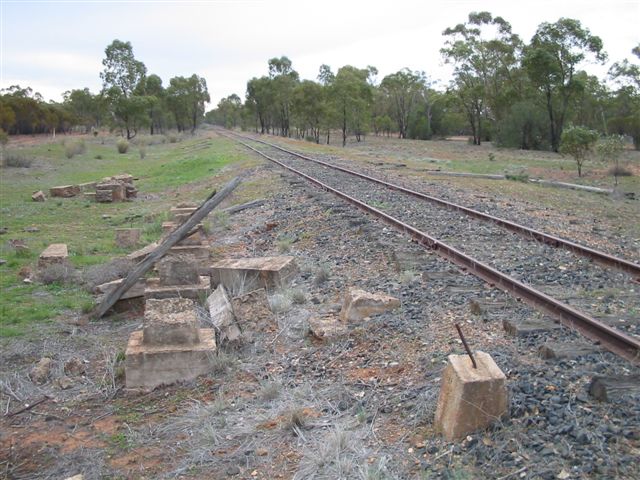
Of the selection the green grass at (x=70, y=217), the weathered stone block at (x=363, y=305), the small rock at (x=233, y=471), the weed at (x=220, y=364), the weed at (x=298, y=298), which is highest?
the weathered stone block at (x=363, y=305)

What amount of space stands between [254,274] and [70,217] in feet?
38.3

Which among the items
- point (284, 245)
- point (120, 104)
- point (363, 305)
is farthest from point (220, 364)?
point (120, 104)

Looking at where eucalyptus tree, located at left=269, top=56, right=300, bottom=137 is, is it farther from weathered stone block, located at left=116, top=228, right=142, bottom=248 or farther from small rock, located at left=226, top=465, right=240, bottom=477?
small rock, located at left=226, top=465, right=240, bottom=477

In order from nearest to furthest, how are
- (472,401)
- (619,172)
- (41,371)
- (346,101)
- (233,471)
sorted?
(472,401)
(233,471)
(41,371)
(619,172)
(346,101)

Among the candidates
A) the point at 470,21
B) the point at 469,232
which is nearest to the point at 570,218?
the point at 469,232

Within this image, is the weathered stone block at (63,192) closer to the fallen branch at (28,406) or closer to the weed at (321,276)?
the weed at (321,276)

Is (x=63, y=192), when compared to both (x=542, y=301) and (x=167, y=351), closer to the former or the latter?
(x=167, y=351)

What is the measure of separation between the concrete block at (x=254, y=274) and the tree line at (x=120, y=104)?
215 ft

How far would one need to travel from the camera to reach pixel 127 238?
1337 centimetres

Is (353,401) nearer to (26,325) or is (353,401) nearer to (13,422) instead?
(13,422)

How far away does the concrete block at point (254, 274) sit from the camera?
8.26 meters

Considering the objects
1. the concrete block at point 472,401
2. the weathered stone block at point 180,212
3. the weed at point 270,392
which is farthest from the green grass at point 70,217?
the concrete block at point 472,401

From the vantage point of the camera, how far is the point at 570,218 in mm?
13281

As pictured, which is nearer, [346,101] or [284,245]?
[284,245]
